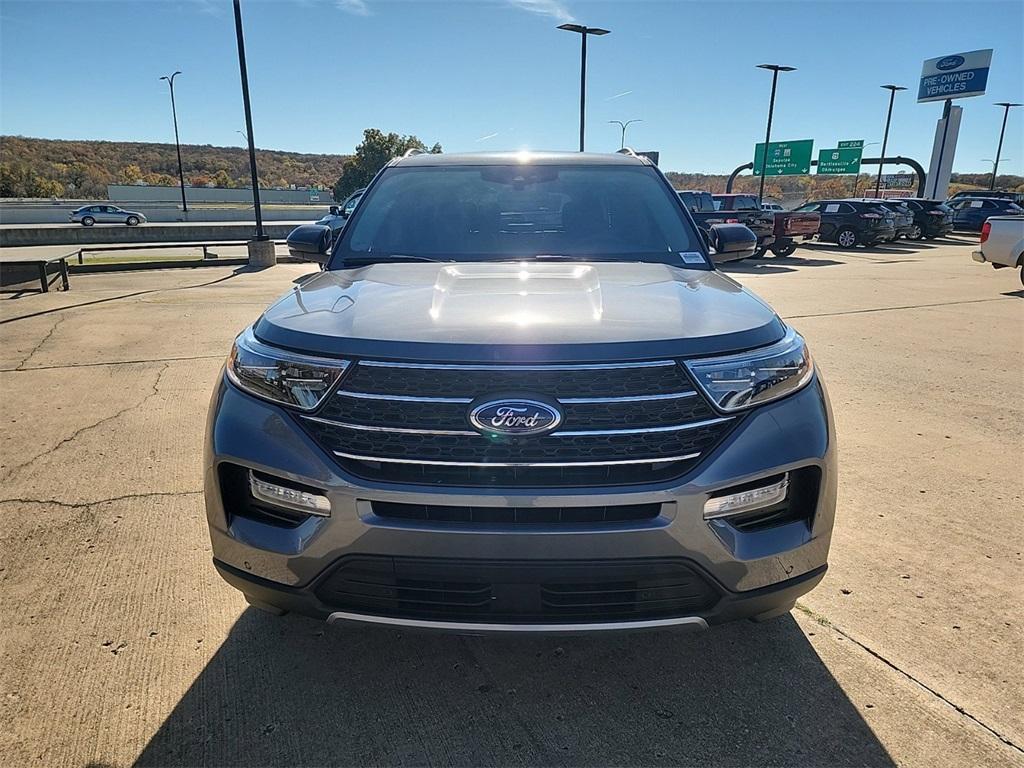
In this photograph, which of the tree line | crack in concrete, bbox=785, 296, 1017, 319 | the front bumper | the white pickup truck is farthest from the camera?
the tree line

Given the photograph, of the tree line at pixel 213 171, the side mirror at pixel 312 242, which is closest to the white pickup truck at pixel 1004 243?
the side mirror at pixel 312 242

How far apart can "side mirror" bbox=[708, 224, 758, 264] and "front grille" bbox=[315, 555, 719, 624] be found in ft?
7.51

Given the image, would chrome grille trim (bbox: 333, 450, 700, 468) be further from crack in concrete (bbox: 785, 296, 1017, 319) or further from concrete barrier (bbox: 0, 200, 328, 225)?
concrete barrier (bbox: 0, 200, 328, 225)

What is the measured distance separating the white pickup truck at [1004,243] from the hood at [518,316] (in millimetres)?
12775

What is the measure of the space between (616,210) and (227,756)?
106 inches

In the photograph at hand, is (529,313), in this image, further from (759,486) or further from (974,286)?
(974,286)

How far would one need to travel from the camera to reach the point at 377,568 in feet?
5.81

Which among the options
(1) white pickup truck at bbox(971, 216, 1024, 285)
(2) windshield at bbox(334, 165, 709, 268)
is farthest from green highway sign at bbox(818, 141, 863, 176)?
(2) windshield at bbox(334, 165, 709, 268)

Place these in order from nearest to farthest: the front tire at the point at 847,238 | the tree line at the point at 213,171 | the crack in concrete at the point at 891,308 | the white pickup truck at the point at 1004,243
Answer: the crack in concrete at the point at 891,308
the white pickup truck at the point at 1004,243
the front tire at the point at 847,238
the tree line at the point at 213,171

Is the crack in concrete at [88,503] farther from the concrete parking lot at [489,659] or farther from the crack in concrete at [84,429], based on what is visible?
the crack in concrete at [84,429]

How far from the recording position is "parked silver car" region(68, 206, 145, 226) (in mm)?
40781

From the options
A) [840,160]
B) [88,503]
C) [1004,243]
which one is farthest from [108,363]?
[840,160]

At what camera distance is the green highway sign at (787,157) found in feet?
159

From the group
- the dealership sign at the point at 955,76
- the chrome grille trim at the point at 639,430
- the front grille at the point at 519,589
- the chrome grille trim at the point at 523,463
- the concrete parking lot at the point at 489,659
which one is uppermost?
the dealership sign at the point at 955,76
